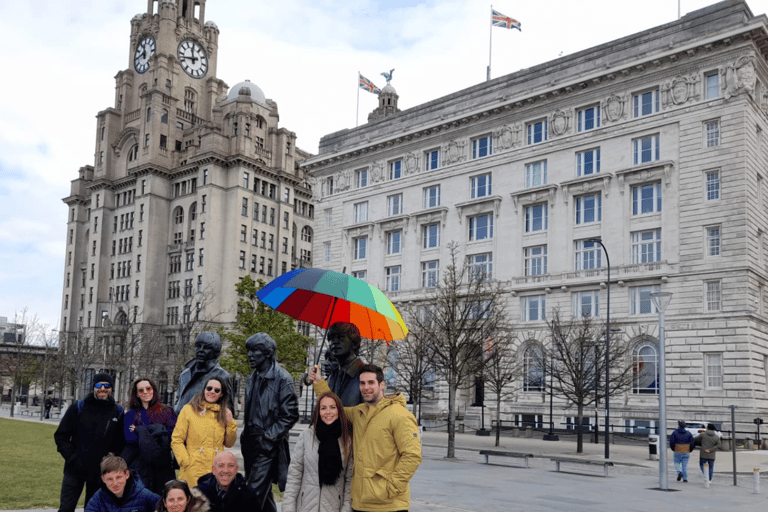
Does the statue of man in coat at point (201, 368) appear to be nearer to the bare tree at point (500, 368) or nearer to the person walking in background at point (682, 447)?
the person walking in background at point (682, 447)

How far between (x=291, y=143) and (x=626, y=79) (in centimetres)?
5568

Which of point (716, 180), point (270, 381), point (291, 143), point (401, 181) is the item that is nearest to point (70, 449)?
point (270, 381)

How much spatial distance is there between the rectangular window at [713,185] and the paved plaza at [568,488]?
19.9 metres

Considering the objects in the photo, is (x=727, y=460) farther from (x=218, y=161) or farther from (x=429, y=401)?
(x=218, y=161)

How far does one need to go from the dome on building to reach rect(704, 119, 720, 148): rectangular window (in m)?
66.0

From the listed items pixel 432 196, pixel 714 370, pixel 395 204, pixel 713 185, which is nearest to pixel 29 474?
pixel 714 370

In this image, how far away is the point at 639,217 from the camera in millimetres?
50562

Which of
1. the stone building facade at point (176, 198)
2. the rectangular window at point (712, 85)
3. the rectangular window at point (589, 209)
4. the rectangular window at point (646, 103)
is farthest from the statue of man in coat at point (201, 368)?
the stone building facade at point (176, 198)

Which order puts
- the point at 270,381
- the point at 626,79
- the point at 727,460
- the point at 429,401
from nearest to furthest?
the point at 270,381 < the point at 727,460 < the point at 626,79 < the point at 429,401

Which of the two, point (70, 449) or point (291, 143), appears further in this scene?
point (291, 143)

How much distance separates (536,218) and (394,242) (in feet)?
44.9

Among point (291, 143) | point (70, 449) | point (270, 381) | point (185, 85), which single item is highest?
point (185, 85)

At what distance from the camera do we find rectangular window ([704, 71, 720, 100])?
4788 centimetres

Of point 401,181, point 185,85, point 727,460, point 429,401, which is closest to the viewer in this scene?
point 727,460
